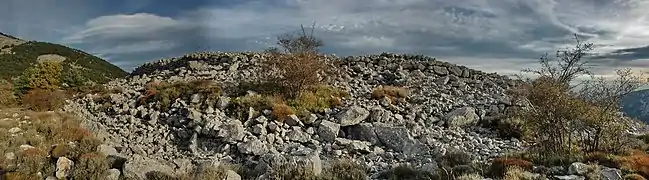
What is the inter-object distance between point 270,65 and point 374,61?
7.25 m

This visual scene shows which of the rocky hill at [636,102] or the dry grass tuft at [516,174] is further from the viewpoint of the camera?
the rocky hill at [636,102]

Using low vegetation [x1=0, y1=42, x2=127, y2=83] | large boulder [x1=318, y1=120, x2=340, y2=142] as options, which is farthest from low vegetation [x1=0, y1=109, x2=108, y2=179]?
low vegetation [x1=0, y1=42, x2=127, y2=83]

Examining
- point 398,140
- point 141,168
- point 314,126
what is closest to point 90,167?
point 141,168

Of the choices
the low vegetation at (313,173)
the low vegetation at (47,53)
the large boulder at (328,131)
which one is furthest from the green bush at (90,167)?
the low vegetation at (47,53)

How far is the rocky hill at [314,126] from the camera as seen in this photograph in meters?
15.7

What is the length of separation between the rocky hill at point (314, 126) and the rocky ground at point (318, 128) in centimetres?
3

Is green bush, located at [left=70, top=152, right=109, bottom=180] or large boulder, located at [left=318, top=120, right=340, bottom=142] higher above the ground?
large boulder, located at [left=318, top=120, right=340, bottom=142]

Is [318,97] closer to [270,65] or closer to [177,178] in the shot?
[270,65]

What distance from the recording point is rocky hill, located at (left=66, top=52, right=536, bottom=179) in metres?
15.7

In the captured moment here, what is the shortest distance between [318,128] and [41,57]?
8376 cm

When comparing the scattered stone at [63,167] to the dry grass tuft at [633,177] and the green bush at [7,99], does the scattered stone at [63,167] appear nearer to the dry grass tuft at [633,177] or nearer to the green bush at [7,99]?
the green bush at [7,99]

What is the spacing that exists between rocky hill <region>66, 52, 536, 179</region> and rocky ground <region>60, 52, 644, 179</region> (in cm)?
3

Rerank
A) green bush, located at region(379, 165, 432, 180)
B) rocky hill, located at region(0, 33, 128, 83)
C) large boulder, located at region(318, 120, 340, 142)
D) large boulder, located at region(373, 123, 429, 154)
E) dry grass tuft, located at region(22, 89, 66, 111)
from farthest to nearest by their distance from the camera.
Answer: rocky hill, located at region(0, 33, 128, 83) → dry grass tuft, located at region(22, 89, 66, 111) → large boulder, located at region(318, 120, 340, 142) → large boulder, located at region(373, 123, 429, 154) → green bush, located at region(379, 165, 432, 180)

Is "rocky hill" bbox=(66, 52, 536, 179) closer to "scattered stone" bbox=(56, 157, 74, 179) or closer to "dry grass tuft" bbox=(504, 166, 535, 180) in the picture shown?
"scattered stone" bbox=(56, 157, 74, 179)
